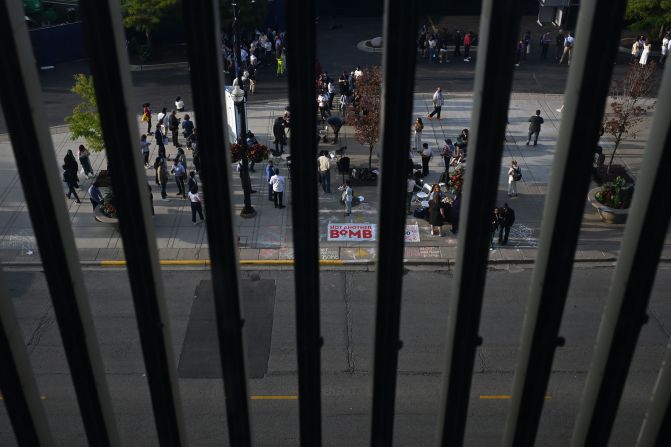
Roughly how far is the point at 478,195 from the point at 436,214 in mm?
13093

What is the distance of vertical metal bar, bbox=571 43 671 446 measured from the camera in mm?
7680

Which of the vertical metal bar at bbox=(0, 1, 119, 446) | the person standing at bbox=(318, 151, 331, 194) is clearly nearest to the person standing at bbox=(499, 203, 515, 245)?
the person standing at bbox=(318, 151, 331, 194)

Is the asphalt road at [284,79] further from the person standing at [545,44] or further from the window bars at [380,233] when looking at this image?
the window bars at [380,233]

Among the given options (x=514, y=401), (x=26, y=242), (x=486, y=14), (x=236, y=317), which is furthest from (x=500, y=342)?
(x=26, y=242)

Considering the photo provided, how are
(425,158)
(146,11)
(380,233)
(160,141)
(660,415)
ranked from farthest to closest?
(146,11), (160,141), (425,158), (660,415), (380,233)

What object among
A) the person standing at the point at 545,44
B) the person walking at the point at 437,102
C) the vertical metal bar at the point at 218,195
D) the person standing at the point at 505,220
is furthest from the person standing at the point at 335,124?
the vertical metal bar at the point at 218,195

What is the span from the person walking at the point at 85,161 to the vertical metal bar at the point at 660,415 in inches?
773

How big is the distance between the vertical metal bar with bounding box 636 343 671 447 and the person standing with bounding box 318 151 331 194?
1525 cm

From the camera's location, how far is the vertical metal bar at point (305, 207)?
7513 millimetres

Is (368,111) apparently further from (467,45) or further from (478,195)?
(478,195)

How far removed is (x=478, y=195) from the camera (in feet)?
26.7

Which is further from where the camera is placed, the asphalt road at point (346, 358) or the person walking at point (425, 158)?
the person walking at point (425, 158)

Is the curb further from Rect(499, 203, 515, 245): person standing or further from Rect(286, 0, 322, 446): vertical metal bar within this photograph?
Rect(286, 0, 322, 446): vertical metal bar

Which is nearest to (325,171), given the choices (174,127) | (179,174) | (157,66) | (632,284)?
(179,174)
